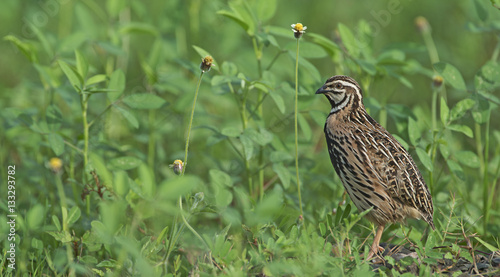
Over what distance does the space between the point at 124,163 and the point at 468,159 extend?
126 inches

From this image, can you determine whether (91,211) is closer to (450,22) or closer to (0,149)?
(0,149)

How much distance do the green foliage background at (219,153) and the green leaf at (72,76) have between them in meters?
0.01

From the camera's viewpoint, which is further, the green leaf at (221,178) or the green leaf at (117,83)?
the green leaf at (117,83)

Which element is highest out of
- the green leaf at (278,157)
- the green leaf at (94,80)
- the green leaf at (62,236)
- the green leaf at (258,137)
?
the green leaf at (94,80)

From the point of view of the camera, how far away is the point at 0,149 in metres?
6.70

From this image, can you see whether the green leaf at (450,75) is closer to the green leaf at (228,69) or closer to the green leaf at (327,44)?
the green leaf at (327,44)

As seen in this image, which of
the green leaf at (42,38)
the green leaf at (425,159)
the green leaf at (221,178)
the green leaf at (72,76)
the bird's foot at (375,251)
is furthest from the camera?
the green leaf at (42,38)

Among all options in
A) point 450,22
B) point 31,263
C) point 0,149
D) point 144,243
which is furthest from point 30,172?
point 450,22

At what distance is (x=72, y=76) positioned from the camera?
532 cm

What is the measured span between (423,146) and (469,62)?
13.0ft

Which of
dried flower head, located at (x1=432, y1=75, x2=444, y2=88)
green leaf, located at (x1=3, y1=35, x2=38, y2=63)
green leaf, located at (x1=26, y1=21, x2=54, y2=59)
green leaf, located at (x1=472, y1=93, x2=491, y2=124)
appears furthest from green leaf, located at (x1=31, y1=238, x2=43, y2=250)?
green leaf, located at (x1=472, y1=93, x2=491, y2=124)

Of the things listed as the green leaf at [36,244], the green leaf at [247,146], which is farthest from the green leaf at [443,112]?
the green leaf at [36,244]

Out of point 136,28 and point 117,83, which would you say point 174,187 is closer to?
point 117,83

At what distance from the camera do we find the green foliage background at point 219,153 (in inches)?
171
